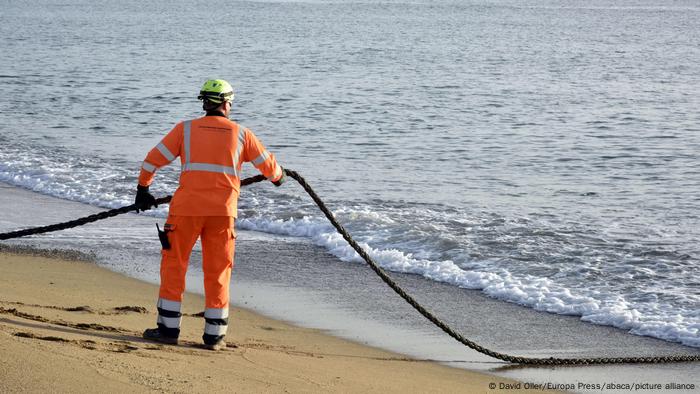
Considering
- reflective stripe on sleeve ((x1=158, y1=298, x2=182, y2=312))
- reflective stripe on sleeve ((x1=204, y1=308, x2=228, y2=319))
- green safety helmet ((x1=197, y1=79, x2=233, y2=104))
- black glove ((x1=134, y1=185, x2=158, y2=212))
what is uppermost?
green safety helmet ((x1=197, y1=79, x2=233, y2=104))

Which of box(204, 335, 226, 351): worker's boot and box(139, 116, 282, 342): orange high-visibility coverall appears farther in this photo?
box(204, 335, 226, 351): worker's boot

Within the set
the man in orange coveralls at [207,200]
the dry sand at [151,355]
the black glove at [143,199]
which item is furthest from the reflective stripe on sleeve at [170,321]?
the black glove at [143,199]

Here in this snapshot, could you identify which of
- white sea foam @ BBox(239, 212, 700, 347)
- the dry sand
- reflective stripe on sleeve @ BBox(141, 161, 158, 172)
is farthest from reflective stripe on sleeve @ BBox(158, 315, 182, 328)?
white sea foam @ BBox(239, 212, 700, 347)

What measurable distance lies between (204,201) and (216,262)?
1.30 ft

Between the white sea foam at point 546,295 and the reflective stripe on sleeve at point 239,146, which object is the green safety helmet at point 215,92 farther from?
the white sea foam at point 546,295

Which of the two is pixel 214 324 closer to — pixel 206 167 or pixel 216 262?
pixel 216 262

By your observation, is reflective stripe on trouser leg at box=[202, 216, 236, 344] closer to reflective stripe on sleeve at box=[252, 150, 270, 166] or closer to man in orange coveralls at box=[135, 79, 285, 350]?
man in orange coveralls at box=[135, 79, 285, 350]

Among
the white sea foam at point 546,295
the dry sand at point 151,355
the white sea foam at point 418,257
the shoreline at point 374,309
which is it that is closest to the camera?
the dry sand at point 151,355

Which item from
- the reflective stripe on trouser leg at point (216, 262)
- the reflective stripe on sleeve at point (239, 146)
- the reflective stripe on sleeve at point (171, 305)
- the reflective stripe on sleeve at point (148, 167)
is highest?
the reflective stripe on sleeve at point (239, 146)

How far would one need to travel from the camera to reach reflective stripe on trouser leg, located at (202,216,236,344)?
20.6 ft

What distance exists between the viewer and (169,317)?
6.36m

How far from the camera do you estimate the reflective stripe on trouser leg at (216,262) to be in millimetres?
6285

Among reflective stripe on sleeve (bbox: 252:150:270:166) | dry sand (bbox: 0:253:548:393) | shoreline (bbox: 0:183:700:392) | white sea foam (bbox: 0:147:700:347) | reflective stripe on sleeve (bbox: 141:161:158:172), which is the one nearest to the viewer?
dry sand (bbox: 0:253:548:393)

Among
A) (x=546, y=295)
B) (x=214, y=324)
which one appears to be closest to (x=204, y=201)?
(x=214, y=324)
